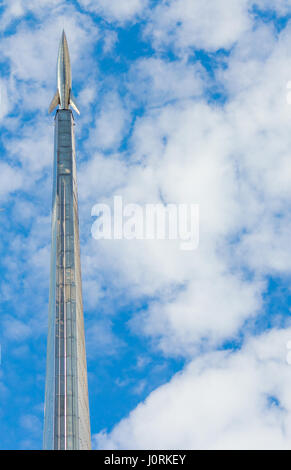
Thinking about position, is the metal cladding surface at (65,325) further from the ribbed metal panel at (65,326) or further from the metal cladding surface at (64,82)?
the metal cladding surface at (64,82)

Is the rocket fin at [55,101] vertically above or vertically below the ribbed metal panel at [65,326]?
above

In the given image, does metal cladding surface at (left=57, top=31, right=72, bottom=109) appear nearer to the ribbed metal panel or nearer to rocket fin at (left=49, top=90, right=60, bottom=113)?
rocket fin at (left=49, top=90, right=60, bottom=113)

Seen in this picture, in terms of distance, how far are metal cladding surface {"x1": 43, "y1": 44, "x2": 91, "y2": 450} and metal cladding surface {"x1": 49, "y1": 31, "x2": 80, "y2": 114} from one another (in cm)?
748

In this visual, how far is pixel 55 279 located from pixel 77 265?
3998 mm

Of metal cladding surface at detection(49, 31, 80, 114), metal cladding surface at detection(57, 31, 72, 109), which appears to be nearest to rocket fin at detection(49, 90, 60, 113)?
metal cladding surface at detection(49, 31, 80, 114)

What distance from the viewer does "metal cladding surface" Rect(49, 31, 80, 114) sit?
106188mm

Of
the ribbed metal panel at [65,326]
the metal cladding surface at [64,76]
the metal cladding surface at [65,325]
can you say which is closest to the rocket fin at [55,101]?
the metal cladding surface at [64,76]

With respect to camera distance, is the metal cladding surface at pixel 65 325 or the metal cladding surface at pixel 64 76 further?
the metal cladding surface at pixel 64 76

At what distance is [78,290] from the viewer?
280 ft

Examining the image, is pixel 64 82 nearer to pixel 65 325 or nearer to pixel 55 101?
pixel 55 101

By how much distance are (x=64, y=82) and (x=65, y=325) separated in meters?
44.5

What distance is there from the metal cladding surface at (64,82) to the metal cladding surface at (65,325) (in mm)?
7479

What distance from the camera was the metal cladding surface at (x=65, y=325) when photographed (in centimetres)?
7275
